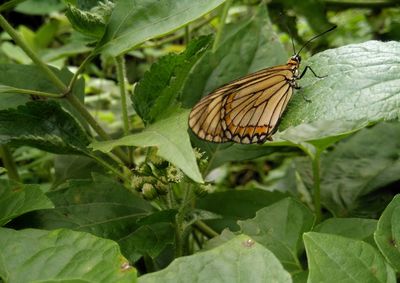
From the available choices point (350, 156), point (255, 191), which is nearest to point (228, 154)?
point (255, 191)

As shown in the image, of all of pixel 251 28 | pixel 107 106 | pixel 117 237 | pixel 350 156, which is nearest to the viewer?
pixel 117 237

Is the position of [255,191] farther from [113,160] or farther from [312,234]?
[312,234]

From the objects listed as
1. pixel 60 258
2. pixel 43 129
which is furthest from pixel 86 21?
pixel 60 258

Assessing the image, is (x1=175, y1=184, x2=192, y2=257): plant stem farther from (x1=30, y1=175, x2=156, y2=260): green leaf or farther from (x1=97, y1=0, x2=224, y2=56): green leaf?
(x1=97, y1=0, x2=224, y2=56): green leaf

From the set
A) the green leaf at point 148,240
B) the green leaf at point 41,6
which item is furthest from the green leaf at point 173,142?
the green leaf at point 41,6

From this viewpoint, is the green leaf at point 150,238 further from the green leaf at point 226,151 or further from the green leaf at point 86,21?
the green leaf at point 86,21

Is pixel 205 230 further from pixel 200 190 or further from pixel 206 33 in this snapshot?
pixel 206 33

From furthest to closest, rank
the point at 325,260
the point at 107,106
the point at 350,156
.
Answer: the point at 107,106 < the point at 350,156 < the point at 325,260
